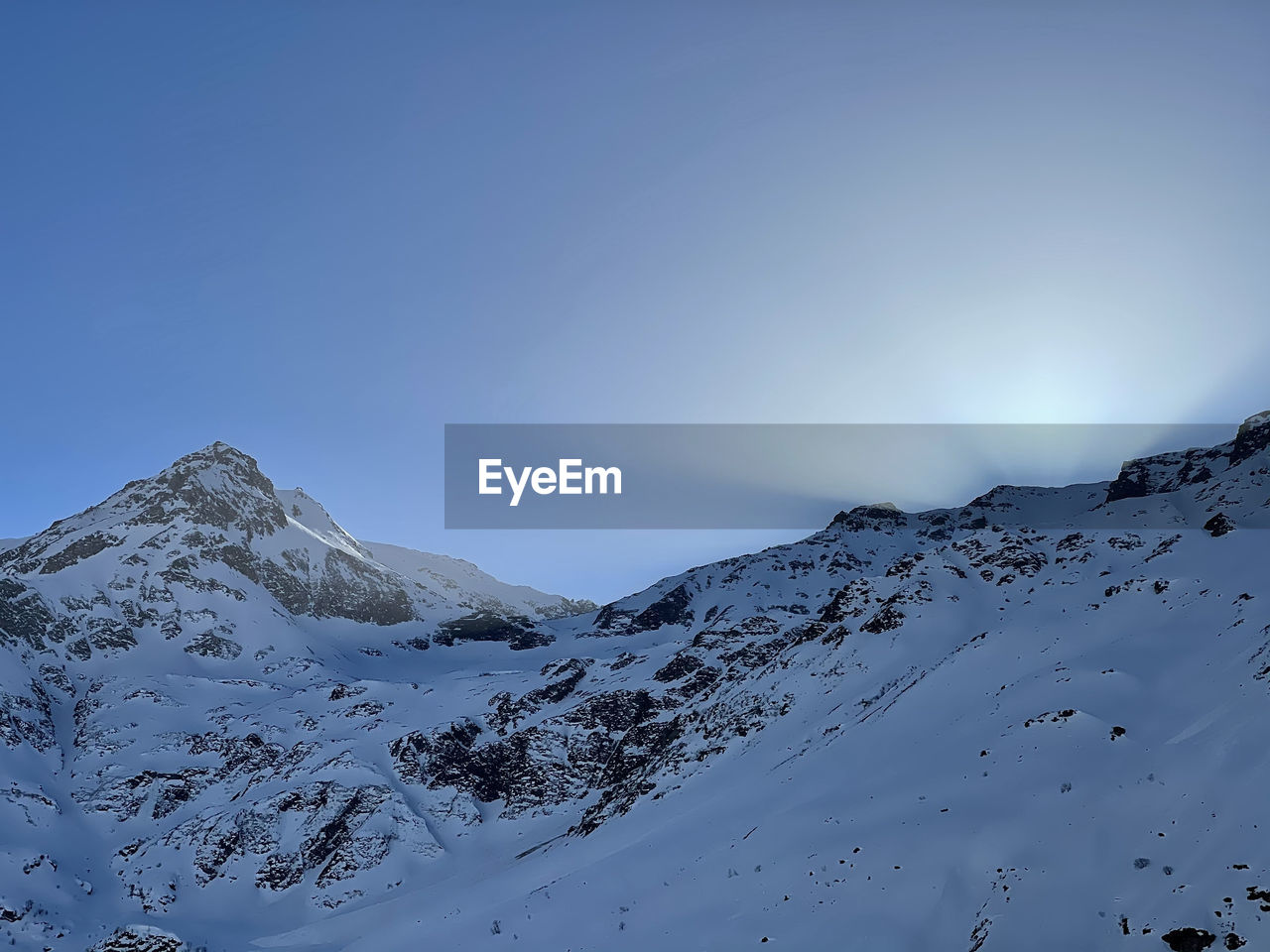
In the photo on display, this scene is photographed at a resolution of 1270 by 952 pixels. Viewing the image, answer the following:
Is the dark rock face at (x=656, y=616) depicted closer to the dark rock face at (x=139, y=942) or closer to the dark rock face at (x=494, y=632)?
the dark rock face at (x=494, y=632)

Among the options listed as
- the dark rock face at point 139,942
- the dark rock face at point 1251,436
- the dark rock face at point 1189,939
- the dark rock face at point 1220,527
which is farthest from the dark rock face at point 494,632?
the dark rock face at point 1189,939

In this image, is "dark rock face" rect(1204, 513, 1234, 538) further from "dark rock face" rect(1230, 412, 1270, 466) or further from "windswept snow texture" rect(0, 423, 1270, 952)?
"dark rock face" rect(1230, 412, 1270, 466)

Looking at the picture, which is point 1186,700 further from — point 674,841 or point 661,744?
point 661,744

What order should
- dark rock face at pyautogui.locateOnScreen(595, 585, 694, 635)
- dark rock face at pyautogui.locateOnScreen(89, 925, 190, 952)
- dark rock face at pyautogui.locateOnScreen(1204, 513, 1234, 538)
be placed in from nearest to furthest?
dark rock face at pyautogui.locateOnScreen(89, 925, 190, 952), dark rock face at pyautogui.locateOnScreen(1204, 513, 1234, 538), dark rock face at pyautogui.locateOnScreen(595, 585, 694, 635)

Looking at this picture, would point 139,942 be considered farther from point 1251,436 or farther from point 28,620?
point 1251,436

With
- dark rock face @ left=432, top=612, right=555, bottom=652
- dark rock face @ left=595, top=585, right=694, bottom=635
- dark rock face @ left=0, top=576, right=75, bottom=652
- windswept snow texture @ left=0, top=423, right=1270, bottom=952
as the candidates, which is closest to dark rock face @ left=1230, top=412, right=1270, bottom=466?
windswept snow texture @ left=0, top=423, right=1270, bottom=952
